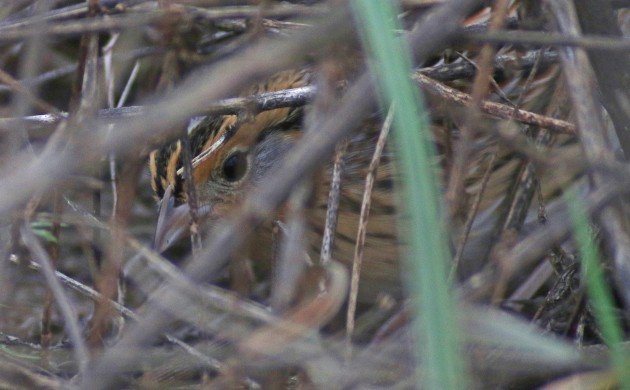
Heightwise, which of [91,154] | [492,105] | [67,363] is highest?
[91,154]

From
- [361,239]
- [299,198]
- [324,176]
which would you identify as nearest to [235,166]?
[324,176]

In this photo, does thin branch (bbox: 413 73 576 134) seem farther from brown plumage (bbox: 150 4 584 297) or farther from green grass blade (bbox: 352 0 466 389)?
green grass blade (bbox: 352 0 466 389)

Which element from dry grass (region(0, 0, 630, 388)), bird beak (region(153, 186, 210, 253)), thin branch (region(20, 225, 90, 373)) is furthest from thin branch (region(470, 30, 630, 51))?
bird beak (region(153, 186, 210, 253))

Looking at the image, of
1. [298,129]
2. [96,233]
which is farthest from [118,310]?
[298,129]

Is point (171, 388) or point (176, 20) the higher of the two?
point (176, 20)

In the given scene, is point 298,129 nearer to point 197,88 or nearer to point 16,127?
point 16,127

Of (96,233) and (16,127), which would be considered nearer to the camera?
(16,127)
